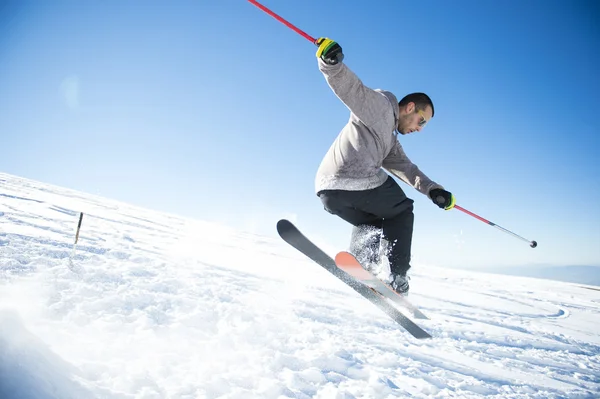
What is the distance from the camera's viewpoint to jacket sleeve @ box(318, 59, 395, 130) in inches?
88.0

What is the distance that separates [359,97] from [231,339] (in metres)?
2.77

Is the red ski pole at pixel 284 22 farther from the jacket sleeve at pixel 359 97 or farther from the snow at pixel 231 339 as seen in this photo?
the snow at pixel 231 339

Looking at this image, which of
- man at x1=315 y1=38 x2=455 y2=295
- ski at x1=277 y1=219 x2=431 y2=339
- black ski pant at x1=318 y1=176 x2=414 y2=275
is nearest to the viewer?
man at x1=315 y1=38 x2=455 y2=295

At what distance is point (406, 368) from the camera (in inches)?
124

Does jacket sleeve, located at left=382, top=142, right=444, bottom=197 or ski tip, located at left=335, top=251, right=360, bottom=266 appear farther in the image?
jacket sleeve, located at left=382, top=142, right=444, bottom=197

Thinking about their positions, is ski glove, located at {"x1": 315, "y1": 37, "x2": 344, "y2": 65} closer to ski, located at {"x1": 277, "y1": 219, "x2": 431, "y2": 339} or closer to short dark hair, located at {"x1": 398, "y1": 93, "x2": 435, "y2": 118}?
short dark hair, located at {"x1": 398, "y1": 93, "x2": 435, "y2": 118}

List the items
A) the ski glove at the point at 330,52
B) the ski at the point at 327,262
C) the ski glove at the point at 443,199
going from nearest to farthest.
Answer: the ski glove at the point at 330,52, the ski at the point at 327,262, the ski glove at the point at 443,199

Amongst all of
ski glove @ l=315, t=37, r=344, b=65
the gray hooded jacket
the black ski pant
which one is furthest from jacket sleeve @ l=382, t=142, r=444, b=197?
ski glove @ l=315, t=37, r=344, b=65

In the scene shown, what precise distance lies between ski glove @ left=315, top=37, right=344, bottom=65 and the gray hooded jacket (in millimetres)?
110

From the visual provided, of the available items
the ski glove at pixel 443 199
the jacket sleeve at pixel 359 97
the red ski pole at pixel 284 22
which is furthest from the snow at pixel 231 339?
the red ski pole at pixel 284 22

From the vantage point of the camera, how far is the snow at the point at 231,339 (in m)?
2.28

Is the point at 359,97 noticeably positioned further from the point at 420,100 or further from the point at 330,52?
the point at 420,100

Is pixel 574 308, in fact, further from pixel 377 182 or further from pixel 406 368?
pixel 377 182

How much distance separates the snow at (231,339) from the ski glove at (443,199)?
1.78 m
